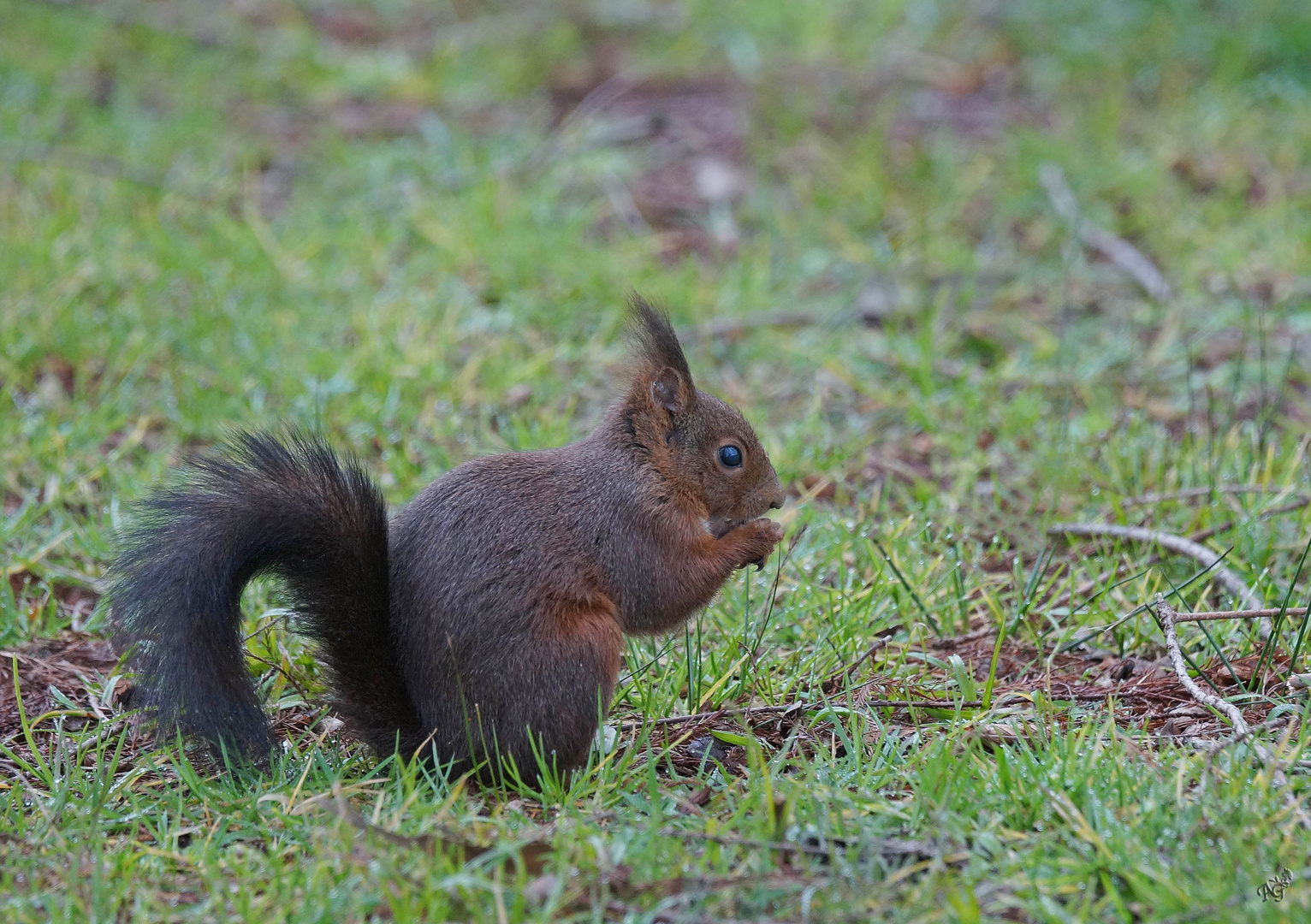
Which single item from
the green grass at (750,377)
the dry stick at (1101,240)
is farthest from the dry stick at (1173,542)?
the dry stick at (1101,240)

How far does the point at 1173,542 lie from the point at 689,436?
117 cm

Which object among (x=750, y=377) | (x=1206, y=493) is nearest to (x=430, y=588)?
(x=1206, y=493)

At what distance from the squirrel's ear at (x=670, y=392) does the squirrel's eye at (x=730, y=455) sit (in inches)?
4.5

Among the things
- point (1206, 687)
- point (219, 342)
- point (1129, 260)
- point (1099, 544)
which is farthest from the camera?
point (1129, 260)

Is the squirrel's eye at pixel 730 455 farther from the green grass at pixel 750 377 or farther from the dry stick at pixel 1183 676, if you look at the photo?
the dry stick at pixel 1183 676

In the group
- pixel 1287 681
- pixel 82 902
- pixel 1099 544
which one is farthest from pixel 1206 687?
pixel 82 902

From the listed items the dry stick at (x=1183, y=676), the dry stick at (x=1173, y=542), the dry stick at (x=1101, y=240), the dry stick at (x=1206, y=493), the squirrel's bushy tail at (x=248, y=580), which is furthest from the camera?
the dry stick at (x=1101, y=240)

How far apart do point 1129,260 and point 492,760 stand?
3718mm

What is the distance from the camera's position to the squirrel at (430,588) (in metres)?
2.09

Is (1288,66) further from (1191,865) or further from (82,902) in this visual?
(82,902)

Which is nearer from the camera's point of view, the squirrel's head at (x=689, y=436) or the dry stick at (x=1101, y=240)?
the squirrel's head at (x=689, y=436)

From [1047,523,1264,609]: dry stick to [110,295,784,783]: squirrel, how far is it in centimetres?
101

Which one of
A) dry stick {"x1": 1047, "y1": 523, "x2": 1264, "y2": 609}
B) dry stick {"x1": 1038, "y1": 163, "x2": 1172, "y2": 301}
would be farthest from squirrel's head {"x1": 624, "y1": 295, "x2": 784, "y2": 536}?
dry stick {"x1": 1038, "y1": 163, "x2": 1172, "y2": 301}

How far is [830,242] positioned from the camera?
17.6 feet
